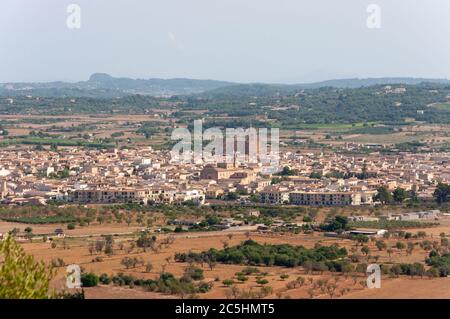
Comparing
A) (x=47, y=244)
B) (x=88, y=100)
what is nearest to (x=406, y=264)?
(x=47, y=244)

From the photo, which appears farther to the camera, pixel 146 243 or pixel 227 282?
pixel 146 243

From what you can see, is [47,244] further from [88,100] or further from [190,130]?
[88,100]

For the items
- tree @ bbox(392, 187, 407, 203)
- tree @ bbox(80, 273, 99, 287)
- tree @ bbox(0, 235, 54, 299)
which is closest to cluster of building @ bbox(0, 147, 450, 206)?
tree @ bbox(392, 187, 407, 203)

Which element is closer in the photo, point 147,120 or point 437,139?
point 437,139

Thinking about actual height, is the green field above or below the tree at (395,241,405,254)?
below

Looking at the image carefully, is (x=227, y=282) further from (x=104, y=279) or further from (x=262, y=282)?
(x=104, y=279)

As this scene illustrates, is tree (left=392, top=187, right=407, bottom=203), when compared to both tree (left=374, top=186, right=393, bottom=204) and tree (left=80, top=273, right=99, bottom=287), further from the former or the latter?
tree (left=80, top=273, right=99, bottom=287)

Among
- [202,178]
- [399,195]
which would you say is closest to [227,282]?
[399,195]
